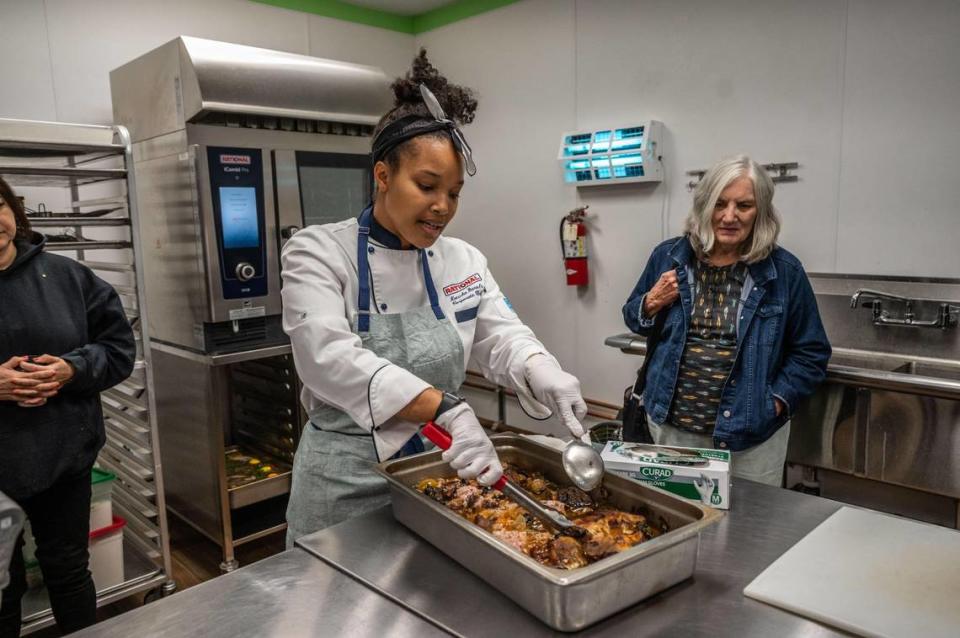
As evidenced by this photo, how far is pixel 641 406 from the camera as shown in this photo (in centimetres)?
256

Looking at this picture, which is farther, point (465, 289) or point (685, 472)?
point (465, 289)

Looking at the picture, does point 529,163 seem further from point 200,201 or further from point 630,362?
point 200,201

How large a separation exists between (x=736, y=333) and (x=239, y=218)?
86.2 inches

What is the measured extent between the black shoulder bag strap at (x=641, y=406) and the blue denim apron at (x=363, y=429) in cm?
102

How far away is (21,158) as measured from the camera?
3.07m

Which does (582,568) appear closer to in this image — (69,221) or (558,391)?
(558,391)

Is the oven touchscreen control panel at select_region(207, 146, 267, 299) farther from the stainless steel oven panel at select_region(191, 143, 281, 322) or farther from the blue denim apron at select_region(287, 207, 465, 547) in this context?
the blue denim apron at select_region(287, 207, 465, 547)

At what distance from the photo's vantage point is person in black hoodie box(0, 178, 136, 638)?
2.11 m

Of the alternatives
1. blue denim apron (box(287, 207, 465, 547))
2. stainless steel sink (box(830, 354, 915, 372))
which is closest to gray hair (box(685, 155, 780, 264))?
stainless steel sink (box(830, 354, 915, 372))

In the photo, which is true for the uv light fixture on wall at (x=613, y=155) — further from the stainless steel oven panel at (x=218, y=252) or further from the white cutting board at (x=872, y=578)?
the white cutting board at (x=872, y=578)

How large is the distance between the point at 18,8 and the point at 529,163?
2.84m

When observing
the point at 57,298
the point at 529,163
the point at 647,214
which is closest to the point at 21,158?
the point at 57,298

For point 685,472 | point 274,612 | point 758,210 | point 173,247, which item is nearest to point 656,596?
point 685,472

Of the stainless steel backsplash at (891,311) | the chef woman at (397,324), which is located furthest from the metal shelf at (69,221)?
the stainless steel backsplash at (891,311)
